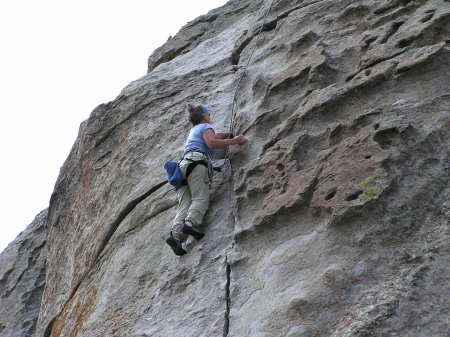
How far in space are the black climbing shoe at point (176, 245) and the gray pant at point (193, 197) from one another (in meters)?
0.13

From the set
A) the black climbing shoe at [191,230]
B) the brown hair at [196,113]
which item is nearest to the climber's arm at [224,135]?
the brown hair at [196,113]

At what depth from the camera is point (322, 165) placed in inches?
278

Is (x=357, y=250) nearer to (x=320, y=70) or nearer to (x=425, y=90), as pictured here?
(x=425, y=90)

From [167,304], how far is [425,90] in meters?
3.89

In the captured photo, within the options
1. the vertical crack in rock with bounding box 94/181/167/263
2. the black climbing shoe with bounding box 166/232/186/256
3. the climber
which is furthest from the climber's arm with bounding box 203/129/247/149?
the vertical crack in rock with bounding box 94/181/167/263

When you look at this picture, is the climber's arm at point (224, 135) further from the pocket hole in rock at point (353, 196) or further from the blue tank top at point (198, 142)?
the pocket hole in rock at point (353, 196)

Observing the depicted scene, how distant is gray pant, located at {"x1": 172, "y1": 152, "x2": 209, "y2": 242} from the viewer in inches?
314

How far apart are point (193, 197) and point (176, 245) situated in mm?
757

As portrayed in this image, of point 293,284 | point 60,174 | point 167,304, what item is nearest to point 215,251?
point 167,304

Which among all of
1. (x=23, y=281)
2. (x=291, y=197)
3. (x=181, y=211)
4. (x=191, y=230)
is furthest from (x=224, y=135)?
(x=23, y=281)

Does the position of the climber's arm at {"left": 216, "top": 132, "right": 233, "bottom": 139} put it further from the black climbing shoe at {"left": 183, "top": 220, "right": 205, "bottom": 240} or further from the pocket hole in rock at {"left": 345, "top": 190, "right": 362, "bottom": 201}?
the pocket hole in rock at {"left": 345, "top": 190, "right": 362, "bottom": 201}

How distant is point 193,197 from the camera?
8.22 m

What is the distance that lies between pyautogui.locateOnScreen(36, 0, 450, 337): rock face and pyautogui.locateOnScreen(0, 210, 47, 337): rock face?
180 cm

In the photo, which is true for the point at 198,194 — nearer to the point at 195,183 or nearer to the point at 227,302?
the point at 195,183
